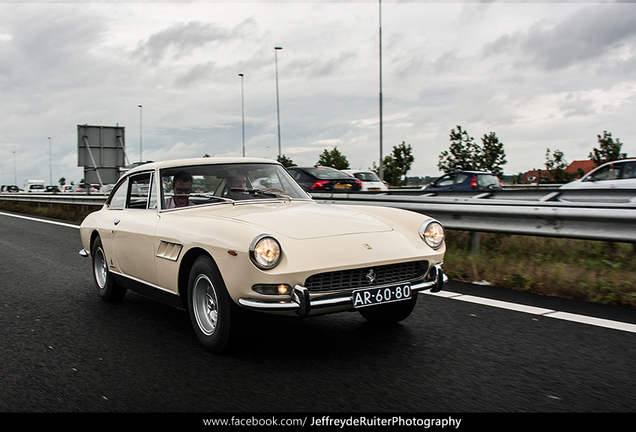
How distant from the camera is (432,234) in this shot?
171 inches

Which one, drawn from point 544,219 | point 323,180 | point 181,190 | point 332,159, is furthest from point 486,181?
point 332,159

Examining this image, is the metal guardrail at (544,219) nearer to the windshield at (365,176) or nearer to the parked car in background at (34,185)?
the windshield at (365,176)

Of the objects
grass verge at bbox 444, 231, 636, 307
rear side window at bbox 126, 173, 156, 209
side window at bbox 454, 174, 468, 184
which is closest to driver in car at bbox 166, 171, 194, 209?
rear side window at bbox 126, 173, 156, 209

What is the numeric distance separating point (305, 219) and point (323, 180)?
11.8 metres

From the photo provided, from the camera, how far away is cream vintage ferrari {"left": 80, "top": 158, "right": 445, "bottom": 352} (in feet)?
11.5

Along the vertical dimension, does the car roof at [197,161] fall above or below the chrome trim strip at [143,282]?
above

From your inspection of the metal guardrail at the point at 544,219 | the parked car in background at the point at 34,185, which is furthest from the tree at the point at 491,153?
the metal guardrail at the point at 544,219

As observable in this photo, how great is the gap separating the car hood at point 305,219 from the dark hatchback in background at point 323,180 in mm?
11037

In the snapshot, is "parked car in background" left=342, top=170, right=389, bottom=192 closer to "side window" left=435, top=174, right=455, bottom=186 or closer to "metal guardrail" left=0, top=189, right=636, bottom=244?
"side window" left=435, top=174, right=455, bottom=186

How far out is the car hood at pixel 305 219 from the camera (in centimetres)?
383

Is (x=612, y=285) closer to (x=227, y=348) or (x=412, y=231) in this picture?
(x=412, y=231)

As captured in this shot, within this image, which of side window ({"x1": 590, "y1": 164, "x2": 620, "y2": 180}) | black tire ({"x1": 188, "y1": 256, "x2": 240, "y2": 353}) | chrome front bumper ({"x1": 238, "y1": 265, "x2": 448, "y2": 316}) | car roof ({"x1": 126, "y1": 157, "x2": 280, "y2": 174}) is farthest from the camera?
side window ({"x1": 590, "y1": 164, "x2": 620, "y2": 180})

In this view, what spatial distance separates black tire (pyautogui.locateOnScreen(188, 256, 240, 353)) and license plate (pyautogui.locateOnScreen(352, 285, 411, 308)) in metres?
0.76

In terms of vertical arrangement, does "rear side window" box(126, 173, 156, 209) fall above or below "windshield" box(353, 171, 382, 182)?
below
